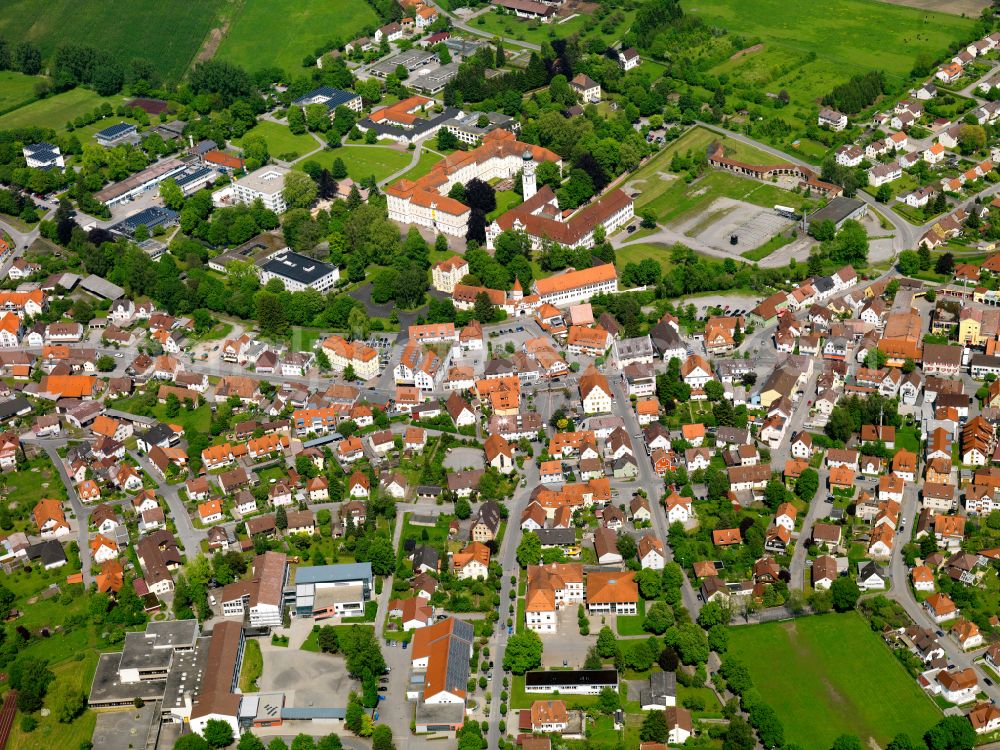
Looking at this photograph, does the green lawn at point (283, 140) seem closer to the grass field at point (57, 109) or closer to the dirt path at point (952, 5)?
the grass field at point (57, 109)

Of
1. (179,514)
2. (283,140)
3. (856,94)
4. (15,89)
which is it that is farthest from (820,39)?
(179,514)

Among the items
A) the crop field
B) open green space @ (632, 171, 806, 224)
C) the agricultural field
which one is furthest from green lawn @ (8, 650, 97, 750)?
the agricultural field

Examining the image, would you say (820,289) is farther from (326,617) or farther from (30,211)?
(30,211)

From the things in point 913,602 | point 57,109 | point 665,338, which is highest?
point 913,602

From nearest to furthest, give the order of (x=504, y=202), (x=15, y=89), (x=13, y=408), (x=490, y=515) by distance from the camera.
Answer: (x=490, y=515)
(x=13, y=408)
(x=504, y=202)
(x=15, y=89)

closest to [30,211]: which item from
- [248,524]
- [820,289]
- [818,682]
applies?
[248,524]

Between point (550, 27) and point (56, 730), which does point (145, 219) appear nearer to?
point (56, 730)

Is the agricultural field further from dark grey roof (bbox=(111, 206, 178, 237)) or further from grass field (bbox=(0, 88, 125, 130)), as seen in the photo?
dark grey roof (bbox=(111, 206, 178, 237))
